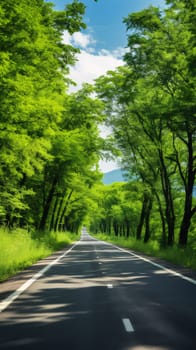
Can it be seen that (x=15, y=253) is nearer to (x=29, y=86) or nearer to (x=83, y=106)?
(x=29, y=86)

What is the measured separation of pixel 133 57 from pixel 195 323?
68.3ft

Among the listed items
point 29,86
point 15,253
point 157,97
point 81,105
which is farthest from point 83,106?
point 29,86

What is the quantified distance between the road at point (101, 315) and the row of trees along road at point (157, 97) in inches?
382

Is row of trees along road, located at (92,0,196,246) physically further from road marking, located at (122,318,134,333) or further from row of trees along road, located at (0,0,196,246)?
road marking, located at (122,318,134,333)

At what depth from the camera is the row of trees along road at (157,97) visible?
2236 cm

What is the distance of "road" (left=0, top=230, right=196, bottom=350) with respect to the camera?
6688 millimetres

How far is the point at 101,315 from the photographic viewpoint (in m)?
8.77

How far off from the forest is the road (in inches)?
229

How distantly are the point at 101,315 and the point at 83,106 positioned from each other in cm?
2594

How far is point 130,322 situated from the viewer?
26.5 ft

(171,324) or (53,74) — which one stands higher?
(53,74)

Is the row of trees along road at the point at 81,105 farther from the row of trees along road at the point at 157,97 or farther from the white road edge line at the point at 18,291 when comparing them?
the white road edge line at the point at 18,291

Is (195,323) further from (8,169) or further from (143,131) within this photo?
(143,131)

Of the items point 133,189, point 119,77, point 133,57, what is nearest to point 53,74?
point 133,57
